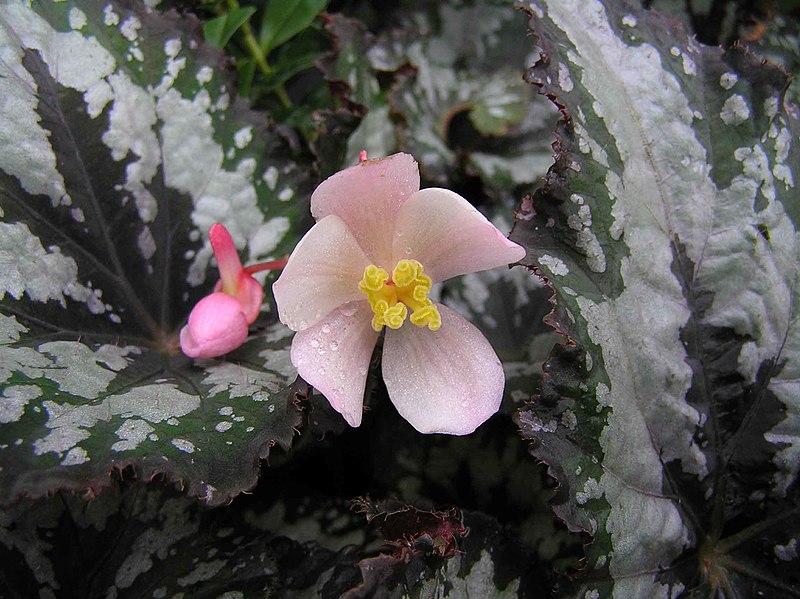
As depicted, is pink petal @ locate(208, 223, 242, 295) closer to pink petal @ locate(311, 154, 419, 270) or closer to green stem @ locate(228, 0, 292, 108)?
pink petal @ locate(311, 154, 419, 270)

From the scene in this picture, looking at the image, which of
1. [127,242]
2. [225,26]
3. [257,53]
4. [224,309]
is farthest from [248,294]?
[257,53]

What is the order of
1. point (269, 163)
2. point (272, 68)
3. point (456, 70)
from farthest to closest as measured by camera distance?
point (456, 70)
point (272, 68)
point (269, 163)

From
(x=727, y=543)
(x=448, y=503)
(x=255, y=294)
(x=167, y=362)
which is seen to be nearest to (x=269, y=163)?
(x=255, y=294)

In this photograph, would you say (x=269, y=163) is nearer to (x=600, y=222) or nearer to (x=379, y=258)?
(x=379, y=258)

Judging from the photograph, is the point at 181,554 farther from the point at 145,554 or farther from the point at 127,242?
the point at 127,242

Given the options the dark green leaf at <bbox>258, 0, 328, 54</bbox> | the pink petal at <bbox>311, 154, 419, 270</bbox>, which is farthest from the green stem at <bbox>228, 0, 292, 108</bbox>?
the pink petal at <bbox>311, 154, 419, 270</bbox>

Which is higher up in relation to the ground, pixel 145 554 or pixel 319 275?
pixel 319 275

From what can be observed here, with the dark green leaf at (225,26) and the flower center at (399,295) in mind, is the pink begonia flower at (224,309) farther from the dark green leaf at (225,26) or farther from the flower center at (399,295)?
the dark green leaf at (225,26)
